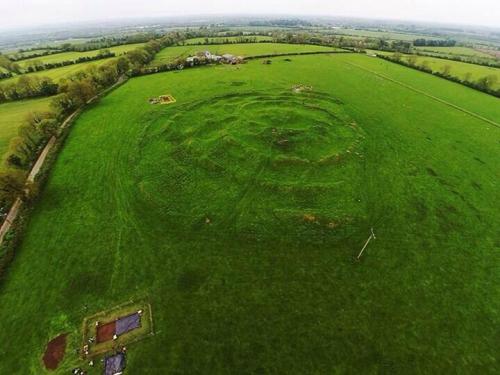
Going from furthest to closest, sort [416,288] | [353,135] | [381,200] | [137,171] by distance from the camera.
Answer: [353,135] → [137,171] → [381,200] → [416,288]

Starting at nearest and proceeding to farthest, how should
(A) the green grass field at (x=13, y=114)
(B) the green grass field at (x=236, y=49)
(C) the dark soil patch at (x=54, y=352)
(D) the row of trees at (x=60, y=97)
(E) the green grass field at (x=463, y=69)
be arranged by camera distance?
(C) the dark soil patch at (x=54, y=352), (D) the row of trees at (x=60, y=97), (A) the green grass field at (x=13, y=114), (E) the green grass field at (x=463, y=69), (B) the green grass field at (x=236, y=49)

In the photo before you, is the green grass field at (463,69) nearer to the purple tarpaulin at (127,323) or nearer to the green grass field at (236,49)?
the green grass field at (236,49)

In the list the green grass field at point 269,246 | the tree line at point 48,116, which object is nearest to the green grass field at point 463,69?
the green grass field at point 269,246

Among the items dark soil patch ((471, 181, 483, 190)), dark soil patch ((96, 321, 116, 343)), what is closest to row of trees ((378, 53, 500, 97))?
dark soil patch ((471, 181, 483, 190))

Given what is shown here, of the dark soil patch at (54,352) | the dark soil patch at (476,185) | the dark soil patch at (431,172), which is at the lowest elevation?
the dark soil patch at (54,352)

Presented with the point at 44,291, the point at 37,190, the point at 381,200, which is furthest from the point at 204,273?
the point at 37,190

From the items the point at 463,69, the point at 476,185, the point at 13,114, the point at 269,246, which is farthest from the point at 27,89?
the point at 463,69

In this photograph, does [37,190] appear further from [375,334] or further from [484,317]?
[484,317]
